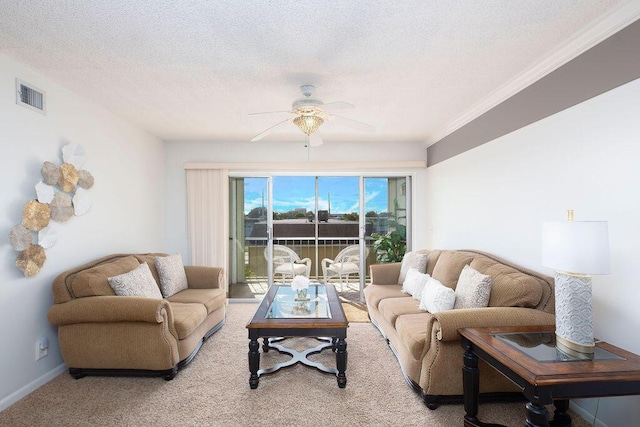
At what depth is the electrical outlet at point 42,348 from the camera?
2.58 m

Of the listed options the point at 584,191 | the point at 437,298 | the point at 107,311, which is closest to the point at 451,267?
the point at 437,298

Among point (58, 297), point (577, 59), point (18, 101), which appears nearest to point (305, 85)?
point (577, 59)

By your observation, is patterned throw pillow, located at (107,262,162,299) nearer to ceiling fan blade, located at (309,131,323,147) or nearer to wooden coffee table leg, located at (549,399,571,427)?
ceiling fan blade, located at (309,131,323,147)

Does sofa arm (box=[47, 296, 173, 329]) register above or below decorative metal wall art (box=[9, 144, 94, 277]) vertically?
below

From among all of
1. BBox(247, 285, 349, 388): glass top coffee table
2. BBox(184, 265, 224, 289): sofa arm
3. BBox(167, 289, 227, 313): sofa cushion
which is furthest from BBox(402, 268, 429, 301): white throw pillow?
BBox(184, 265, 224, 289): sofa arm

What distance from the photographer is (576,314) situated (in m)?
1.74

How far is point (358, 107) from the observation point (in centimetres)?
343

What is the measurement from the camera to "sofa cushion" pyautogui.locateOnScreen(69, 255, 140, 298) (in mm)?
2629

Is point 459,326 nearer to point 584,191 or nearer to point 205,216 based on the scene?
point 584,191

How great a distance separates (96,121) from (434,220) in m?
4.31

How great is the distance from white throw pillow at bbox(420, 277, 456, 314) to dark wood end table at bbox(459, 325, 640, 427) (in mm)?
591

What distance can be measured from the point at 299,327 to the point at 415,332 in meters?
0.86

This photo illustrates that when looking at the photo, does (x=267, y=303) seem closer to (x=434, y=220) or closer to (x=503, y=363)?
(x=503, y=363)

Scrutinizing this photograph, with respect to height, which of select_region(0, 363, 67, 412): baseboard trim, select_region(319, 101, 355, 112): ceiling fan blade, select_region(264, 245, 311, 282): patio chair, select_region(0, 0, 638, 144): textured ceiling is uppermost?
select_region(0, 0, 638, 144): textured ceiling
